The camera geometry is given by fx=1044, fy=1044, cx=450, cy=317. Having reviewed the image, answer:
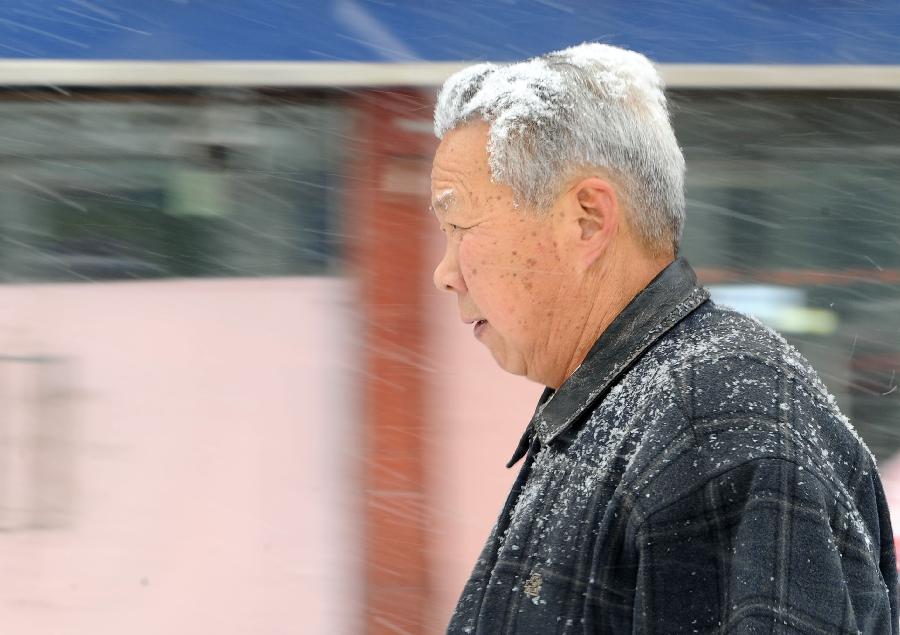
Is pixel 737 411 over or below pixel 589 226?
below

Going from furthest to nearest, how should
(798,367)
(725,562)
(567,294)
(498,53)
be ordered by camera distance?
(498,53) < (567,294) < (798,367) < (725,562)

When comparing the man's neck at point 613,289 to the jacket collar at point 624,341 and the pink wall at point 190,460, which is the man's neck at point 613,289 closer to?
the jacket collar at point 624,341

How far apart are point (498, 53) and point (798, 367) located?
2.02 meters

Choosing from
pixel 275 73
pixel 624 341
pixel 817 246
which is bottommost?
pixel 624 341

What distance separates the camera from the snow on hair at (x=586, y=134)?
1.45 metres

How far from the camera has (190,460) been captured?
3172 mm

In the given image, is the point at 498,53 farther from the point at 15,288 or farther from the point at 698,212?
the point at 15,288

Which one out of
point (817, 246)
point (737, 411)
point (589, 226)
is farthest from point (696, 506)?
point (817, 246)

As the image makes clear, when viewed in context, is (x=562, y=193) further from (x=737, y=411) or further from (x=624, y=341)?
(x=737, y=411)

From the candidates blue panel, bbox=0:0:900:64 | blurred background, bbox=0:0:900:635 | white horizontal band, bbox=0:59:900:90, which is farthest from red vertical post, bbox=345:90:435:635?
blue panel, bbox=0:0:900:64

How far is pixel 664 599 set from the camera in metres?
1.16

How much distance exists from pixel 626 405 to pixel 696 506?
20 centimetres

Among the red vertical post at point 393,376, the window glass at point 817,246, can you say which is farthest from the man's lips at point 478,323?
the window glass at point 817,246

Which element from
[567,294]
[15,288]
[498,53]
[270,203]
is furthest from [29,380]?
[567,294]
